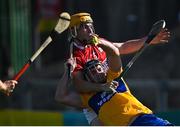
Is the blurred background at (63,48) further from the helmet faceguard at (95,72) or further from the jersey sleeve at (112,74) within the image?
the helmet faceguard at (95,72)

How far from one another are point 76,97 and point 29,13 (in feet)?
38.3

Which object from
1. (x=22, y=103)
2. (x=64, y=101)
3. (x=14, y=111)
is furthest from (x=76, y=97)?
(x=22, y=103)

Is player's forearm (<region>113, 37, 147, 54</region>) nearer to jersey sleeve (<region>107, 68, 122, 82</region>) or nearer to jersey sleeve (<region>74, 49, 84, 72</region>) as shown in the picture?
jersey sleeve (<region>107, 68, 122, 82</region>)

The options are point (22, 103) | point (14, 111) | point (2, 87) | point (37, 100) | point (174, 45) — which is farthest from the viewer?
point (174, 45)

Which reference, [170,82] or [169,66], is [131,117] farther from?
[169,66]

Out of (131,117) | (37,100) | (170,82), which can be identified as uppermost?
(131,117)

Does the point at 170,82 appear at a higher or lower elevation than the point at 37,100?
higher

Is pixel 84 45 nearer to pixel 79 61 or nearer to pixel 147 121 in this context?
pixel 79 61

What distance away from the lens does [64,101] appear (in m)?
9.26

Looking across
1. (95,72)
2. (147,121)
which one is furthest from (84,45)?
(147,121)

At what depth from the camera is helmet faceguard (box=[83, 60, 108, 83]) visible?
930 cm

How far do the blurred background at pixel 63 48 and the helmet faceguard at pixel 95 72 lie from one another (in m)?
5.75

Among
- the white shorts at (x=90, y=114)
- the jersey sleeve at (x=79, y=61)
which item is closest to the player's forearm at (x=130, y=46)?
the jersey sleeve at (x=79, y=61)

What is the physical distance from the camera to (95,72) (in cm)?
930
